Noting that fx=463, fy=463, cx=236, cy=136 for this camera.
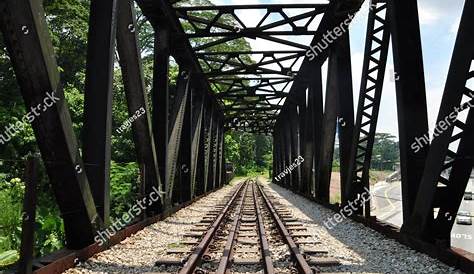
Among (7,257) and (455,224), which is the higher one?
(7,257)

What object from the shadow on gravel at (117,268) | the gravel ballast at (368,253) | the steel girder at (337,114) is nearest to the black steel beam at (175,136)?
the gravel ballast at (368,253)

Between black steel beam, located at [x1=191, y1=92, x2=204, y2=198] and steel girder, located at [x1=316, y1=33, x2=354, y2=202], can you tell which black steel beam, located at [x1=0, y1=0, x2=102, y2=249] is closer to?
steel girder, located at [x1=316, y1=33, x2=354, y2=202]

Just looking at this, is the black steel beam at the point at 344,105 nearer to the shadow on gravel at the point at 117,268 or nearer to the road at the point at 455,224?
the shadow on gravel at the point at 117,268

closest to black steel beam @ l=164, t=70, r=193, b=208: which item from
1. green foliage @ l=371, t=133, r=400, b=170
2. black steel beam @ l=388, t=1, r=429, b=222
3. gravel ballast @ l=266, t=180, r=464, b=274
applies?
gravel ballast @ l=266, t=180, r=464, b=274

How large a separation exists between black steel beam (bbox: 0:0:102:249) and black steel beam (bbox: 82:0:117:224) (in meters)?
0.74

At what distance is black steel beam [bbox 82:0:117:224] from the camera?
6.12 metres

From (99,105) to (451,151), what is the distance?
14.5 feet

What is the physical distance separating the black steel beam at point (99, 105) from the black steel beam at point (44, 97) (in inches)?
29.2

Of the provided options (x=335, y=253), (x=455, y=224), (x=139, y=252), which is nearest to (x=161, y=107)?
(x=139, y=252)

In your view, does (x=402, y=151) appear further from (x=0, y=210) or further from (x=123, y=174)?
(x=123, y=174)

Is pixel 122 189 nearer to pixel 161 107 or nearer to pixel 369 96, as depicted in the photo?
pixel 161 107

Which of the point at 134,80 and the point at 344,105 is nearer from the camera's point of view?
the point at 134,80

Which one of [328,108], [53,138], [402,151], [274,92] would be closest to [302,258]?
[402,151]

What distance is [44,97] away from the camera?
4520 mm
